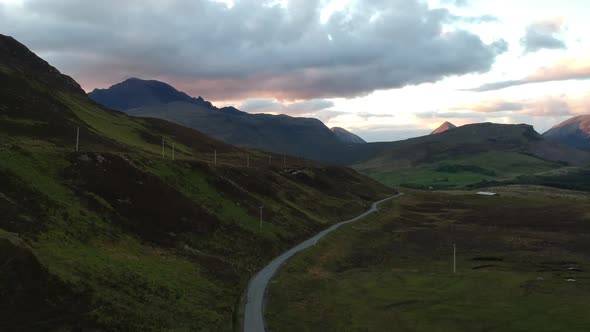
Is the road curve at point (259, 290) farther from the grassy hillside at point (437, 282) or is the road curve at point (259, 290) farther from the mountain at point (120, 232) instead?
the mountain at point (120, 232)

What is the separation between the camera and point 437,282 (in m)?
66.6

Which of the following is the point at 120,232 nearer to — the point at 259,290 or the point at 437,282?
the point at 259,290

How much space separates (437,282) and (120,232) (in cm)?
A: 4546

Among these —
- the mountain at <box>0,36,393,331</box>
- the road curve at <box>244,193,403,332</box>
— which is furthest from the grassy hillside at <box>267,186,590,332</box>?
the mountain at <box>0,36,393,331</box>

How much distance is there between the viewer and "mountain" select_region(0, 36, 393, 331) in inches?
1524

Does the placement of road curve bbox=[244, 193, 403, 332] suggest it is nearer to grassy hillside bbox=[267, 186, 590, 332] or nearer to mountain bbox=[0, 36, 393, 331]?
grassy hillside bbox=[267, 186, 590, 332]

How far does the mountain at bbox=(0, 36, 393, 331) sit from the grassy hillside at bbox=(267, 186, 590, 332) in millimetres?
8061

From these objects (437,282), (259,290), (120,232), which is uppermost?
(120,232)

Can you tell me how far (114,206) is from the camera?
70.9 m

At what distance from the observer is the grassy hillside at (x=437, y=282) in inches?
1927

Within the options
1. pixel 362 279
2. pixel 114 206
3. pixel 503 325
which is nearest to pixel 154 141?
pixel 114 206

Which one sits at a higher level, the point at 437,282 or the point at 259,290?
the point at 259,290

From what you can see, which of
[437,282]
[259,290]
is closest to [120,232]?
[259,290]

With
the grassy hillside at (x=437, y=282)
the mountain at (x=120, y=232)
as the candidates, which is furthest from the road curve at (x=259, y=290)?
the mountain at (x=120, y=232)
